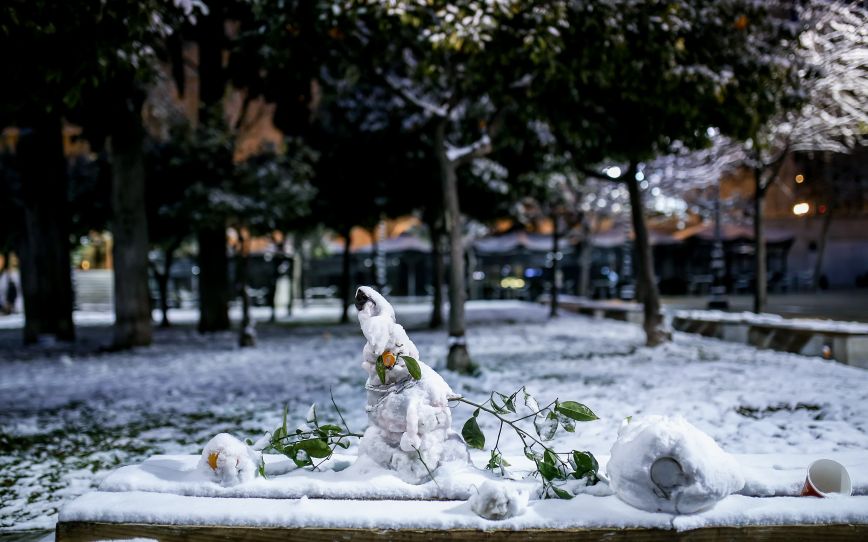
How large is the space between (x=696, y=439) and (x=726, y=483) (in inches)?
7.0

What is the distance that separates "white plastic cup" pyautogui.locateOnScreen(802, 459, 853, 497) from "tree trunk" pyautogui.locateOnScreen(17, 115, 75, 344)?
46.8 ft

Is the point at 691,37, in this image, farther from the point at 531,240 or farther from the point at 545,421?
the point at 531,240

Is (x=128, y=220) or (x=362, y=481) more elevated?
(x=128, y=220)

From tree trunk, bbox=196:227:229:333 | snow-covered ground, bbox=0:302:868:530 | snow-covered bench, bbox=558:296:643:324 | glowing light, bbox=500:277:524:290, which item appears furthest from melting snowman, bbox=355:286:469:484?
glowing light, bbox=500:277:524:290

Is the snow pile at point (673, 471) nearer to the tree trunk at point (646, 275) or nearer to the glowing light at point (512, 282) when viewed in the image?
the tree trunk at point (646, 275)

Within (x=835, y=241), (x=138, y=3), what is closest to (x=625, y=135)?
(x=138, y=3)

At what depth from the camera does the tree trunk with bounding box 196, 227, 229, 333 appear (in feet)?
45.2

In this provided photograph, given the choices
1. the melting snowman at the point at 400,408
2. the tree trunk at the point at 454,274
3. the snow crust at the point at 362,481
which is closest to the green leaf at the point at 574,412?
the snow crust at the point at 362,481

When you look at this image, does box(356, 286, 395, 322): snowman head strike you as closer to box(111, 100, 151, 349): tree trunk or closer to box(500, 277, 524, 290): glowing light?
box(111, 100, 151, 349): tree trunk

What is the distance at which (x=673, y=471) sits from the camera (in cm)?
206

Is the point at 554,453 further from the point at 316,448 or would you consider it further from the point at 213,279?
the point at 213,279

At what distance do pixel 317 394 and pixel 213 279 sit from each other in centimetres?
833

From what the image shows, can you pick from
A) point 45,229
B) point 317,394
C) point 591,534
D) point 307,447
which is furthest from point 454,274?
point 45,229

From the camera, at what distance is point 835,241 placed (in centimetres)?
3662
